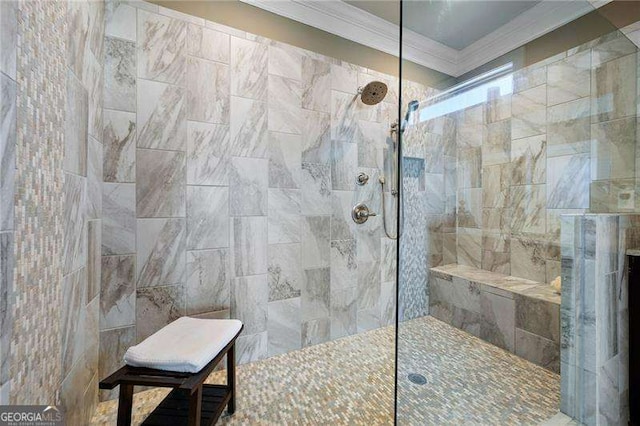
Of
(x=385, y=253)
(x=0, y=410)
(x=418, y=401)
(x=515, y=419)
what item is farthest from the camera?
(x=385, y=253)

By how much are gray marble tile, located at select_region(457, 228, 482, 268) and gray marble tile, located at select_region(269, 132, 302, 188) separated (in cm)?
130

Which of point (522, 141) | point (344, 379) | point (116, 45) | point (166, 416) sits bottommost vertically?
point (344, 379)

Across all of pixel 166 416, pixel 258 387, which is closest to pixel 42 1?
pixel 166 416

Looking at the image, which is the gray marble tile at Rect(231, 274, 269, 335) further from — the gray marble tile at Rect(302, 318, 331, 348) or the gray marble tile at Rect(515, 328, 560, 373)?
the gray marble tile at Rect(515, 328, 560, 373)

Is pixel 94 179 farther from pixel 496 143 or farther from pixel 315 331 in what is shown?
pixel 496 143

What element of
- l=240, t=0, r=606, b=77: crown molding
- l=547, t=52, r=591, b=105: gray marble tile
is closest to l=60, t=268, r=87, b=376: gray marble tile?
l=240, t=0, r=606, b=77: crown molding

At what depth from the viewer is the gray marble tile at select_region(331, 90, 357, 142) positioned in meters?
2.00

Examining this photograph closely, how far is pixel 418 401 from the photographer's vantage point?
133cm

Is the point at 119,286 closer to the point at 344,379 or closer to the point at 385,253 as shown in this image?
the point at 344,379

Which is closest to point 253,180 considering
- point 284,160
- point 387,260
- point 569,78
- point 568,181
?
point 284,160

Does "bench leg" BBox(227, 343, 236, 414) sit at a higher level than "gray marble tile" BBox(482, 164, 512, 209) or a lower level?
lower

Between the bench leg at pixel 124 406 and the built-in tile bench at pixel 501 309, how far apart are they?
172 cm

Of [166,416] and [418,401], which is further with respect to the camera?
[418,401]

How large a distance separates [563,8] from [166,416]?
127 inches
